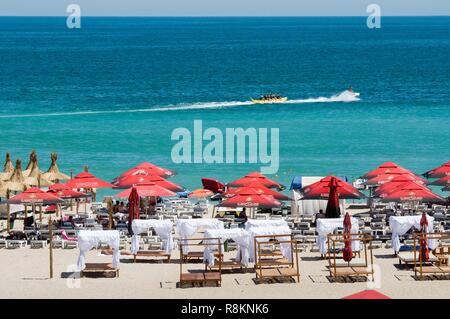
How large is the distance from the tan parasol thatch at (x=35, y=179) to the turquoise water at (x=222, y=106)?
8406mm

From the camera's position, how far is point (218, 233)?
2078 centimetres

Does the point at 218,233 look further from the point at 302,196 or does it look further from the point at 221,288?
the point at 302,196

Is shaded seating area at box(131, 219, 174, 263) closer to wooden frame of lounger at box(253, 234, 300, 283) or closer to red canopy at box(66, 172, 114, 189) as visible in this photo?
wooden frame of lounger at box(253, 234, 300, 283)

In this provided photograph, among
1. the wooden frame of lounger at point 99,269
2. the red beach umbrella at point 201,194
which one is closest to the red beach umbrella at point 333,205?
the red beach umbrella at point 201,194

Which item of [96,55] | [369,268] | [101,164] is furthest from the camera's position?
[96,55]

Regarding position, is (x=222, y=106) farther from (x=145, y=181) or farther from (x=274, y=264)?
(x=274, y=264)

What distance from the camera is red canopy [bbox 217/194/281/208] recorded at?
25.1 m

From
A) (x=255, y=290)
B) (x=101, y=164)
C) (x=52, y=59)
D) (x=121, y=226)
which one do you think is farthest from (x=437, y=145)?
(x=52, y=59)

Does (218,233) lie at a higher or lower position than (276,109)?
lower

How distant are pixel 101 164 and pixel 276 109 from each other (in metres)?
24.3

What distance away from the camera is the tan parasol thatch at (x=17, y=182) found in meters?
27.1

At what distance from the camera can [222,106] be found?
67.8 meters
